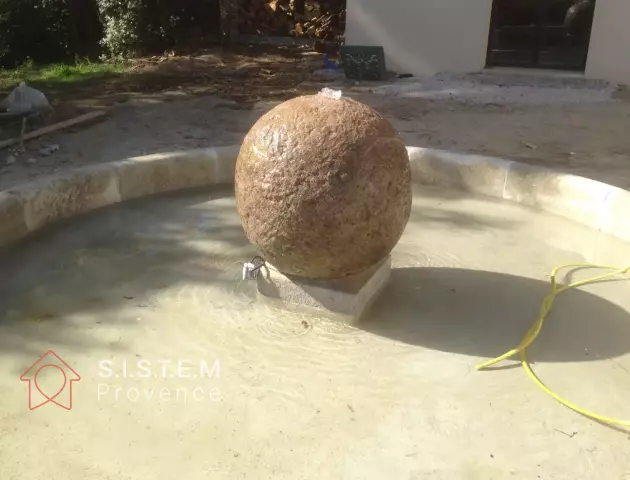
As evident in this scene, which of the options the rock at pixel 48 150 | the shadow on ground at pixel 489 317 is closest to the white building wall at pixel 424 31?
the rock at pixel 48 150

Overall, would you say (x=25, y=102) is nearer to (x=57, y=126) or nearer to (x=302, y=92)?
(x=57, y=126)

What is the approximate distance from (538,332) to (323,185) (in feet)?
5.04

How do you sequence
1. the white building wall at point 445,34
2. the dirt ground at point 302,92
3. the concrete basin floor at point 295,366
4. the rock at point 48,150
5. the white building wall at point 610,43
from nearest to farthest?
1. the concrete basin floor at point 295,366
2. the rock at point 48,150
3. the dirt ground at point 302,92
4. the white building wall at point 610,43
5. the white building wall at point 445,34

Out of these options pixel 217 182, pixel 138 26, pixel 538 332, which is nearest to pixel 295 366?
pixel 538 332

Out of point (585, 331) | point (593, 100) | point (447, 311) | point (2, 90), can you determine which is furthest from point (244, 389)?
point (2, 90)

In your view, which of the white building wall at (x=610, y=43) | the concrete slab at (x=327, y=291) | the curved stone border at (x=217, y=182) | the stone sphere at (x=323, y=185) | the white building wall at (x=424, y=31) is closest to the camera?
the stone sphere at (x=323, y=185)

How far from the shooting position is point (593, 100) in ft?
32.0

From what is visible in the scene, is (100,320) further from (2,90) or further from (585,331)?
(2,90)

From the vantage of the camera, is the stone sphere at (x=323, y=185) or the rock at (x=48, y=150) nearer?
the stone sphere at (x=323, y=185)

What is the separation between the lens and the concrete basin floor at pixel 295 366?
9.39ft

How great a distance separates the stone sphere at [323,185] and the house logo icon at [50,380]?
1.26m

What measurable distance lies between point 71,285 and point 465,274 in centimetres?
266

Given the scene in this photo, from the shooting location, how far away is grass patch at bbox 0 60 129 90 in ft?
37.2

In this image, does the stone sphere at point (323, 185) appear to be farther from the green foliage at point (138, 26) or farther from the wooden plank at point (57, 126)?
the green foliage at point (138, 26)
